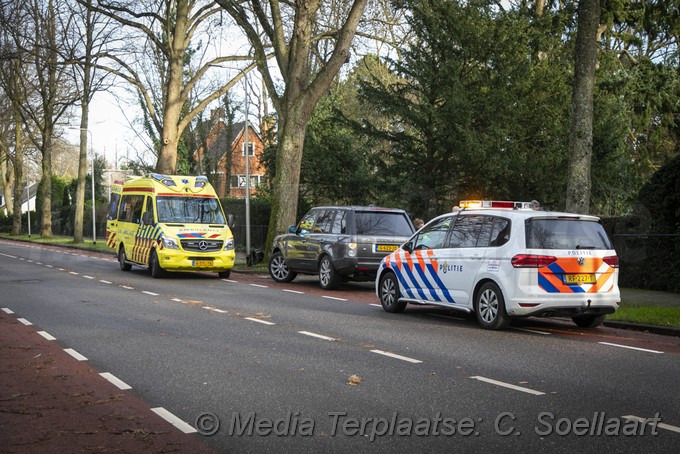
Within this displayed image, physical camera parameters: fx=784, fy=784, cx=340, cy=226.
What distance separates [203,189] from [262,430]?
1622 cm

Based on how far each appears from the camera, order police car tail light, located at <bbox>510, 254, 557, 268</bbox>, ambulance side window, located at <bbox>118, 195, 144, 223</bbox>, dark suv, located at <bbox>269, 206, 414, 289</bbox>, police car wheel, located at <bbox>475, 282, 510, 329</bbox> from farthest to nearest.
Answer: ambulance side window, located at <bbox>118, 195, 144, 223</bbox> → dark suv, located at <bbox>269, 206, 414, 289</bbox> → police car wheel, located at <bbox>475, 282, 510, 329</bbox> → police car tail light, located at <bbox>510, 254, 557, 268</bbox>

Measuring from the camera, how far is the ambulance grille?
772 inches

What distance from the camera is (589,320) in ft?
38.7

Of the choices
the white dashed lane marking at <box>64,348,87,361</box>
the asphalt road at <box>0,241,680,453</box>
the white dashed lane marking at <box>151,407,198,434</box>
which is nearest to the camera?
the asphalt road at <box>0,241,680,453</box>

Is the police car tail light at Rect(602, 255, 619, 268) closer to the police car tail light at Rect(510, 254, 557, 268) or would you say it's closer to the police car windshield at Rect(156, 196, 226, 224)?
the police car tail light at Rect(510, 254, 557, 268)

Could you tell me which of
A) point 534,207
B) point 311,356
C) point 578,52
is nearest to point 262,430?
point 311,356

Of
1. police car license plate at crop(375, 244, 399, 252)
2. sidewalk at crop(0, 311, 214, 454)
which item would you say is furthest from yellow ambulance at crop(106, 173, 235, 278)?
sidewalk at crop(0, 311, 214, 454)

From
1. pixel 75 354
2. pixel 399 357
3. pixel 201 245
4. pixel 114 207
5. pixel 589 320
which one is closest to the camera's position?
pixel 399 357

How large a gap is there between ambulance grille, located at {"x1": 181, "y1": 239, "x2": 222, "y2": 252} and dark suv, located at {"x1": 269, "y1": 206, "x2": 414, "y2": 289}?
2291 mm

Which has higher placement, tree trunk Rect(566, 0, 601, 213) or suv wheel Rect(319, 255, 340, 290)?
tree trunk Rect(566, 0, 601, 213)

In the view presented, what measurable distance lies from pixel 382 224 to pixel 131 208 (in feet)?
27.6

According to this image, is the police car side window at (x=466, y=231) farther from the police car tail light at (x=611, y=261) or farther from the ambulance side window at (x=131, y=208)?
the ambulance side window at (x=131, y=208)

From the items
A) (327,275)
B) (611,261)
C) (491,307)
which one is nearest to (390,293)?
(491,307)

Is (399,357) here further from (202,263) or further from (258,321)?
(202,263)
